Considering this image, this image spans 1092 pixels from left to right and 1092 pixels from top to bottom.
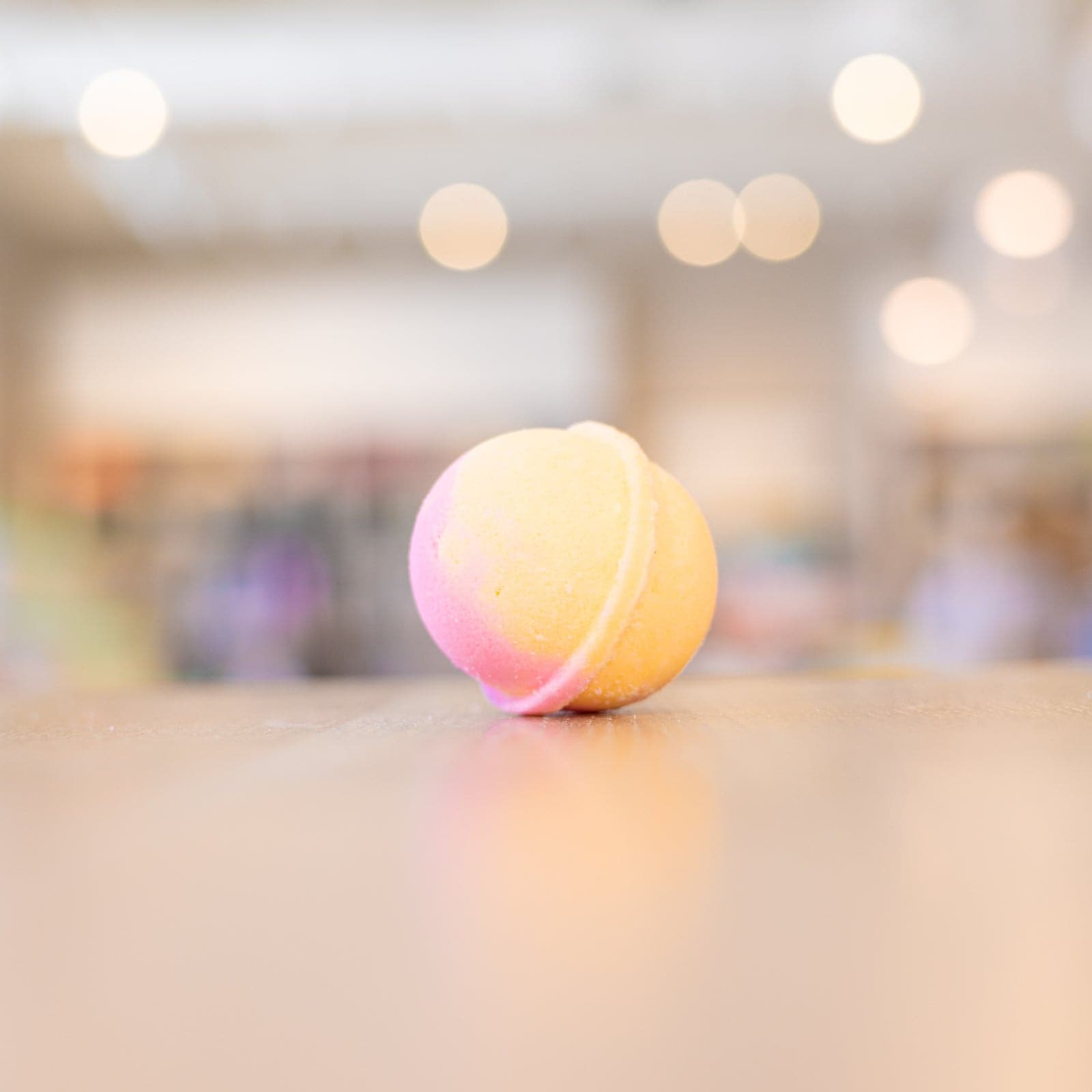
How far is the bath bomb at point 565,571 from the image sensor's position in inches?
22.8

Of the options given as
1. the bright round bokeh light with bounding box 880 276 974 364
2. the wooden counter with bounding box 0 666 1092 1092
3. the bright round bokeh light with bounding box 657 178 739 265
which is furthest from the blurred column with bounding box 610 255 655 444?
the wooden counter with bounding box 0 666 1092 1092

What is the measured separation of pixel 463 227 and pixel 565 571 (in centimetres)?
388

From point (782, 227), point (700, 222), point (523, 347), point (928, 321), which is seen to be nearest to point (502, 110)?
point (700, 222)

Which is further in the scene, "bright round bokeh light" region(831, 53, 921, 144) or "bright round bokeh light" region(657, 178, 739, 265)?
"bright round bokeh light" region(657, 178, 739, 265)

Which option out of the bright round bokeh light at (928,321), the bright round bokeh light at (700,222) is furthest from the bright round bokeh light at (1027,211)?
A: the bright round bokeh light at (700,222)

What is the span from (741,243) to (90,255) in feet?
8.53

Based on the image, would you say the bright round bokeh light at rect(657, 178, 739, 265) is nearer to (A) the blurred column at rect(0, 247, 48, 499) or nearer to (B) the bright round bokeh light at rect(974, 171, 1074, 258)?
(B) the bright round bokeh light at rect(974, 171, 1074, 258)

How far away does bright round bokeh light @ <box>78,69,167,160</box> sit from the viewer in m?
2.70

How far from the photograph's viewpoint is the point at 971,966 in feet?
0.64

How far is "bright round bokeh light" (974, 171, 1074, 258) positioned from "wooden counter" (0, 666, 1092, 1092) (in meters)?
4.01

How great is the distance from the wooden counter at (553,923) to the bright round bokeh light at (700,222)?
387cm

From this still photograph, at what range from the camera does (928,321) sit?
454cm

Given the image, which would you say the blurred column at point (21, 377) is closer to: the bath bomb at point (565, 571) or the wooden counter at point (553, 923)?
the bath bomb at point (565, 571)

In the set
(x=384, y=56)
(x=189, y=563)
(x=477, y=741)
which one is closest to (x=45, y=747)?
(x=477, y=741)
